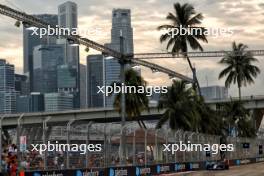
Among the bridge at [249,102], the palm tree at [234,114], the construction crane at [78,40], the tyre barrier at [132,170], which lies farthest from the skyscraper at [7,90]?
the tyre barrier at [132,170]

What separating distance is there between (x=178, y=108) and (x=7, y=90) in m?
87.6

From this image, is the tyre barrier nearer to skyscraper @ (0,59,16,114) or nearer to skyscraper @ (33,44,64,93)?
skyscraper @ (0,59,16,114)

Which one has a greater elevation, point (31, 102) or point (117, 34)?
point (117, 34)

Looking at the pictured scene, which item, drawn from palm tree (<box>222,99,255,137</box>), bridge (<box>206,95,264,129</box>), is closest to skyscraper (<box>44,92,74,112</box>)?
bridge (<box>206,95,264,129</box>)

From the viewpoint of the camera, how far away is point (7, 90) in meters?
154

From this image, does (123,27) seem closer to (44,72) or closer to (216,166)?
(216,166)

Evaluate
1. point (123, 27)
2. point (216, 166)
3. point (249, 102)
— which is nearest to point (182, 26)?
point (123, 27)

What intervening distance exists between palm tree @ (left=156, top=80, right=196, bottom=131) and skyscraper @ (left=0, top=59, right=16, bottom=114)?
6806cm

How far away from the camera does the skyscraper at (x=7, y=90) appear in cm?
14262

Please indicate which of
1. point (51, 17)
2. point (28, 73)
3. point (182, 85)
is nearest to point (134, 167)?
point (182, 85)

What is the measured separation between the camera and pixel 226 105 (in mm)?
120562

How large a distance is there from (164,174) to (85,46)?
1221 centimetres

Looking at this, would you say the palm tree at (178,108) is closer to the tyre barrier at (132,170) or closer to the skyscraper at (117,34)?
the skyscraper at (117,34)

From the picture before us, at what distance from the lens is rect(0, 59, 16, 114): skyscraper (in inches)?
5615
